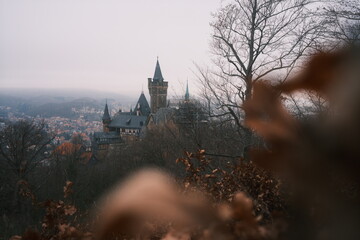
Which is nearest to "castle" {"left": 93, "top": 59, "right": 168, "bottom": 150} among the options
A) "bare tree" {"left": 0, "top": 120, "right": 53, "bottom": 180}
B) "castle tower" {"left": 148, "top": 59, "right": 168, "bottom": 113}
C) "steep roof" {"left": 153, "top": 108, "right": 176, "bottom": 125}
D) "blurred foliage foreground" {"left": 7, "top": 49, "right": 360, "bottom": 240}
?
"castle tower" {"left": 148, "top": 59, "right": 168, "bottom": 113}

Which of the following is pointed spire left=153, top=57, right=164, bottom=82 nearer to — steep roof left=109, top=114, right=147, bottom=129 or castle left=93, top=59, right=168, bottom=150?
castle left=93, top=59, right=168, bottom=150

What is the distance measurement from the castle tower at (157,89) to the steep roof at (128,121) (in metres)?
3.79

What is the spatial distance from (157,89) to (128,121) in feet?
32.8

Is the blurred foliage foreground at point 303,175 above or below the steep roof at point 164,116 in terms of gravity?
above

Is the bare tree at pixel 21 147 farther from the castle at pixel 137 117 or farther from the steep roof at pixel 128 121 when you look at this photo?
the steep roof at pixel 128 121

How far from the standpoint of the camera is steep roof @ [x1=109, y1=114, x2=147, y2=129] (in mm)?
59031

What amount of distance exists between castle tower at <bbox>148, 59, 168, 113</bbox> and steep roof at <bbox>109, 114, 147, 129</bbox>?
3.79 metres

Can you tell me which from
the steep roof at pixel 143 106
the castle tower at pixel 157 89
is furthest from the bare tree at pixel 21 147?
the steep roof at pixel 143 106

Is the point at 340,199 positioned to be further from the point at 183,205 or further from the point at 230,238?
the point at 183,205

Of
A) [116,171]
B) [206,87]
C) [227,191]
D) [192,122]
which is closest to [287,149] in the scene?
[227,191]

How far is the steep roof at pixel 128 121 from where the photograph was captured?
59.0m

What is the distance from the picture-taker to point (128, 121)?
5950cm

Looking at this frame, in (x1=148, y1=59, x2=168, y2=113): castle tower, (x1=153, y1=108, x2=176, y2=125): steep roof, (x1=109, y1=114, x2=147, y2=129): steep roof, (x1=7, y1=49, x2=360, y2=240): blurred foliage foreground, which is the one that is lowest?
(x1=109, y1=114, x2=147, y2=129): steep roof

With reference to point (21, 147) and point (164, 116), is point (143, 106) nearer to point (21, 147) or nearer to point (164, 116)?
point (164, 116)
